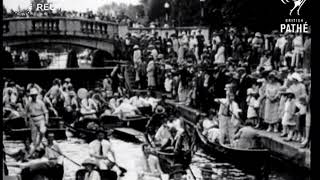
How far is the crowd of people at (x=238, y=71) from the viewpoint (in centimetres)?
1177

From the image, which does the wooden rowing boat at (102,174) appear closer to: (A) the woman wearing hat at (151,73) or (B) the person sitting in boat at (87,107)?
(B) the person sitting in boat at (87,107)

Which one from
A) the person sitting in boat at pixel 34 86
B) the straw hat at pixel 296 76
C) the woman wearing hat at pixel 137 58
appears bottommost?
the person sitting in boat at pixel 34 86

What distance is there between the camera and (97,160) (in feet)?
35.0

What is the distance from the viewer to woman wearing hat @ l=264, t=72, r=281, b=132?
12.3 m

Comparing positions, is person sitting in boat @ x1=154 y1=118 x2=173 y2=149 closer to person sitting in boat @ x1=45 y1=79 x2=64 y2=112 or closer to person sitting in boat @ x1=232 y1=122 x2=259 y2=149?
person sitting in boat @ x1=232 y1=122 x2=259 y2=149

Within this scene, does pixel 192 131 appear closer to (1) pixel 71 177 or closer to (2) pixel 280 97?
(2) pixel 280 97

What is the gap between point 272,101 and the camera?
12.3m

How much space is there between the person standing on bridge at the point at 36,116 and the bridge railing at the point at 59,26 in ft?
3.29

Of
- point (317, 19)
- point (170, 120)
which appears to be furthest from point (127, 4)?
point (317, 19)

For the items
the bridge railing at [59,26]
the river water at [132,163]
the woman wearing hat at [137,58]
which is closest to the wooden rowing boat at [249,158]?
the river water at [132,163]

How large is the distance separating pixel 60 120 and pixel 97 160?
2.04 meters

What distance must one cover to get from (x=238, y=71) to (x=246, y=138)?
141 cm

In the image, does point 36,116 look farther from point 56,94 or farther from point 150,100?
point 150,100

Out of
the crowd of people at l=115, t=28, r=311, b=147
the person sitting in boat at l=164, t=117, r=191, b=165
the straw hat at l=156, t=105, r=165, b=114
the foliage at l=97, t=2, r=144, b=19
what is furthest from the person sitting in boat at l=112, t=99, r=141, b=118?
the person sitting in boat at l=164, t=117, r=191, b=165
